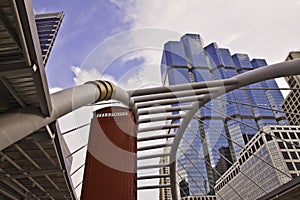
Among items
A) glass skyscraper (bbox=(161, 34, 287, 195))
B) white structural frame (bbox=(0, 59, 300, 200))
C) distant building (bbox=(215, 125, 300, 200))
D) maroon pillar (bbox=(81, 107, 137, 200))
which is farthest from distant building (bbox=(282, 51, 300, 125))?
maroon pillar (bbox=(81, 107, 137, 200))

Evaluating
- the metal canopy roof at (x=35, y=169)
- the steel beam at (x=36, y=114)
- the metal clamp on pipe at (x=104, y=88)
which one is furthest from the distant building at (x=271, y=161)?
the steel beam at (x=36, y=114)

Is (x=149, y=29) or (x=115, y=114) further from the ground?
(x=149, y=29)

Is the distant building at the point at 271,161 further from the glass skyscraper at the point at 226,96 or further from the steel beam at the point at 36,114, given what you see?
the steel beam at the point at 36,114

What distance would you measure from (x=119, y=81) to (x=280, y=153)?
76052mm

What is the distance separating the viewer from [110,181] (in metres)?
9.44

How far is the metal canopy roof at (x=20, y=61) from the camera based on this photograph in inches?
145

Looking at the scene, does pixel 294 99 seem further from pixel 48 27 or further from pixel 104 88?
pixel 104 88

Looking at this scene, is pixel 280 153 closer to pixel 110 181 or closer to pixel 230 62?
pixel 110 181

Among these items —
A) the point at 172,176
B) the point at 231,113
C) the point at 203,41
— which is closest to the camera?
the point at 172,176

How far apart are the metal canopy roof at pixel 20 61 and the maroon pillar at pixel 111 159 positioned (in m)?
4.86

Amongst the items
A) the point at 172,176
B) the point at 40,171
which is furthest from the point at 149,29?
the point at 172,176

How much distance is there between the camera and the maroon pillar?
364 inches

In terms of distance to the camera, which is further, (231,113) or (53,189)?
(231,113)

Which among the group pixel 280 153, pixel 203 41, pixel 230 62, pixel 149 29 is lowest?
pixel 149 29
